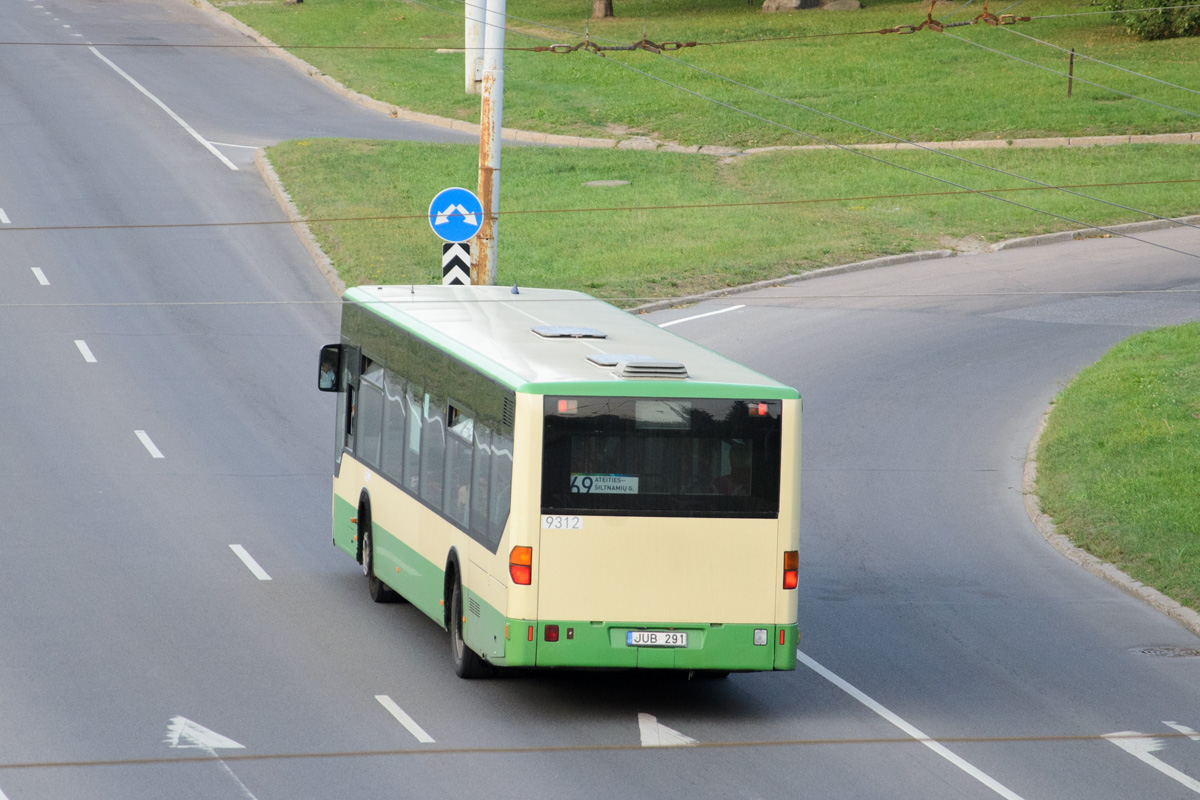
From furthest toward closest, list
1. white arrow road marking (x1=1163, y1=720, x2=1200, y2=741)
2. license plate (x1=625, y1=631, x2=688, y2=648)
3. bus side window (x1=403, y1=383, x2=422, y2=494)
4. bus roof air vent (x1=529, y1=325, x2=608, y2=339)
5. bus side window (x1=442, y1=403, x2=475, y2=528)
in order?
bus side window (x1=403, y1=383, x2=422, y2=494) < bus roof air vent (x1=529, y1=325, x2=608, y2=339) < bus side window (x1=442, y1=403, x2=475, y2=528) < white arrow road marking (x1=1163, y1=720, x2=1200, y2=741) < license plate (x1=625, y1=631, x2=688, y2=648)

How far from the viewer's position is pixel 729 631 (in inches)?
484

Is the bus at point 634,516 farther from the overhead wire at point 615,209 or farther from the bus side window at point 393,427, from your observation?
the overhead wire at point 615,209

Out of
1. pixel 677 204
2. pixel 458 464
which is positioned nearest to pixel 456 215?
pixel 458 464

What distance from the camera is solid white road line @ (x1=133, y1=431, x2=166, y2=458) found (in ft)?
70.4

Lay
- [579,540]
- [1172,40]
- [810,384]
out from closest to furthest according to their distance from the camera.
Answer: [579,540]
[810,384]
[1172,40]

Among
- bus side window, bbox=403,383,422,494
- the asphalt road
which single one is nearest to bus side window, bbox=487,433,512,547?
the asphalt road

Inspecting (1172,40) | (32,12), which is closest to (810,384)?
(1172,40)

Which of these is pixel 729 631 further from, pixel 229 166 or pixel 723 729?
pixel 229 166

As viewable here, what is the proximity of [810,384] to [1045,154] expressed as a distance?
18812mm

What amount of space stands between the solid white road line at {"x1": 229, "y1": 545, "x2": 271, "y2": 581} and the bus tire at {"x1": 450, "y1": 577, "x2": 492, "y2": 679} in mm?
3426

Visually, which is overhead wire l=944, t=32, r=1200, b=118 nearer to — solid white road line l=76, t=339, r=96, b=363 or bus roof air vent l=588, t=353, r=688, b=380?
solid white road line l=76, t=339, r=96, b=363

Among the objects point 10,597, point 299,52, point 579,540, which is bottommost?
point 10,597

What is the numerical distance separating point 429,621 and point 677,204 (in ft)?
76.1

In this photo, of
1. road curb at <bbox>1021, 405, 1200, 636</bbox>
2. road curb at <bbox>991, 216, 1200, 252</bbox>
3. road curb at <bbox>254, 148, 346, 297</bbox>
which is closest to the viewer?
road curb at <bbox>1021, 405, 1200, 636</bbox>
